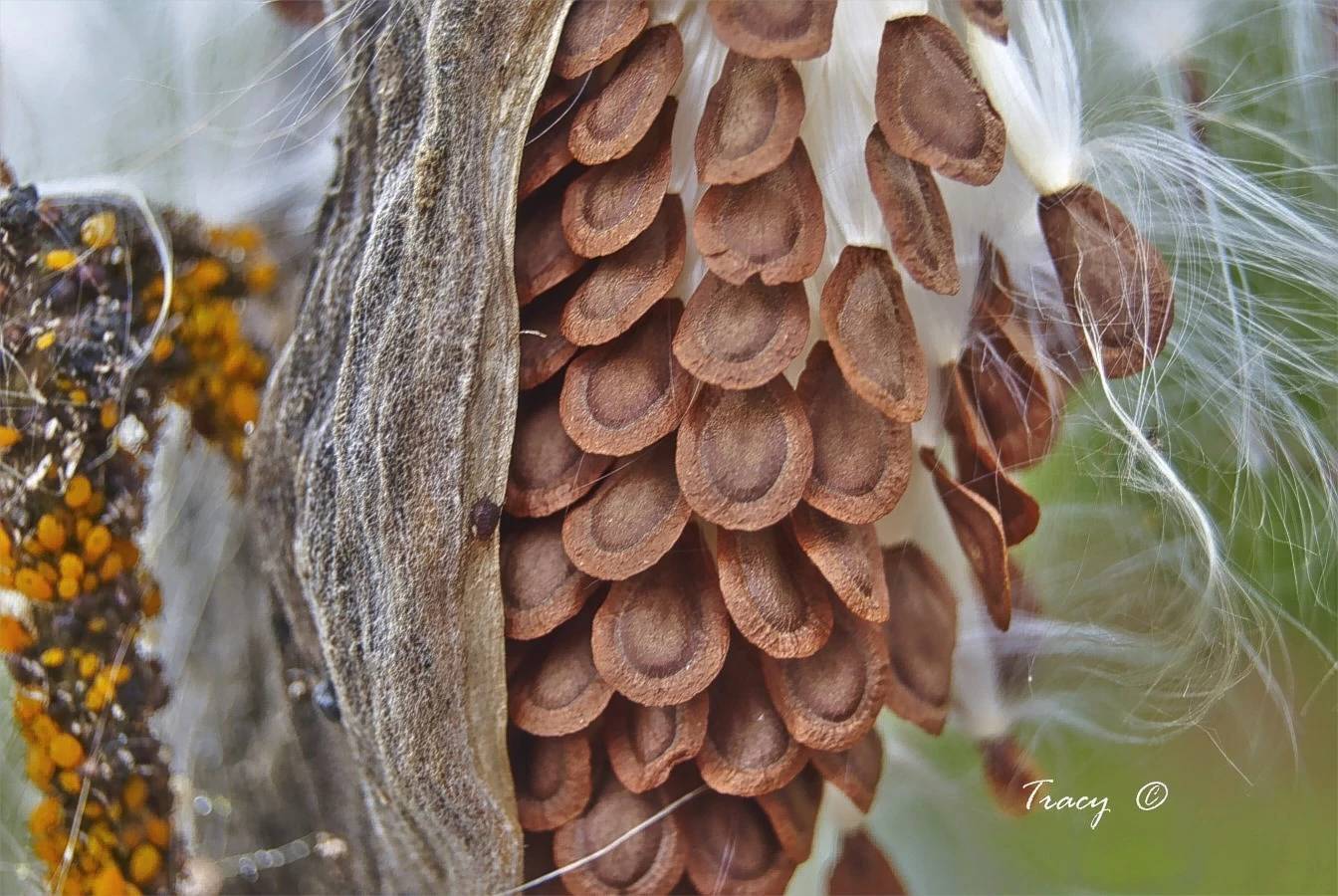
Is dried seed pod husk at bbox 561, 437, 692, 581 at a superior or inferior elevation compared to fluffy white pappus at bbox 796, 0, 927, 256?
inferior

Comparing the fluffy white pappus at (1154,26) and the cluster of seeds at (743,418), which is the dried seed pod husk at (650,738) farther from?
the fluffy white pappus at (1154,26)

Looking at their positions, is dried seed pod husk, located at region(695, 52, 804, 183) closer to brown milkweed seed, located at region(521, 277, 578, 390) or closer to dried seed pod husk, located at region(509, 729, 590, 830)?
brown milkweed seed, located at region(521, 277, 578, 390)

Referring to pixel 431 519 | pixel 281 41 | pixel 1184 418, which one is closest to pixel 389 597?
pixel 431 519

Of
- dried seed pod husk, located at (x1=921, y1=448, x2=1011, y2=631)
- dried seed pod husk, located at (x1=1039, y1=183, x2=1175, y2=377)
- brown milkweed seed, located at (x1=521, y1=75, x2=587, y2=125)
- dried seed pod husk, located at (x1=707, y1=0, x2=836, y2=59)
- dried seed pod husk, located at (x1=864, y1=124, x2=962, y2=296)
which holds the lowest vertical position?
dried seed pod husk, located at (x1=921, y1=448, x2=1011, y2=631)

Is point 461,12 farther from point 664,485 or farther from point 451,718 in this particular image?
point 451,718

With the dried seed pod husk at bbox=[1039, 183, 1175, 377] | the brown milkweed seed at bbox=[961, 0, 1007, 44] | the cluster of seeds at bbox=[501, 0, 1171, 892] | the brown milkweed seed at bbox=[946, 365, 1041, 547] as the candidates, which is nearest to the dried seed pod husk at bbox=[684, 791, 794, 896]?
the cluster of seeds at bbox=[501, 0, 1171, 892]

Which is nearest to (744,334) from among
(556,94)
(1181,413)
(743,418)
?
(743,418)
